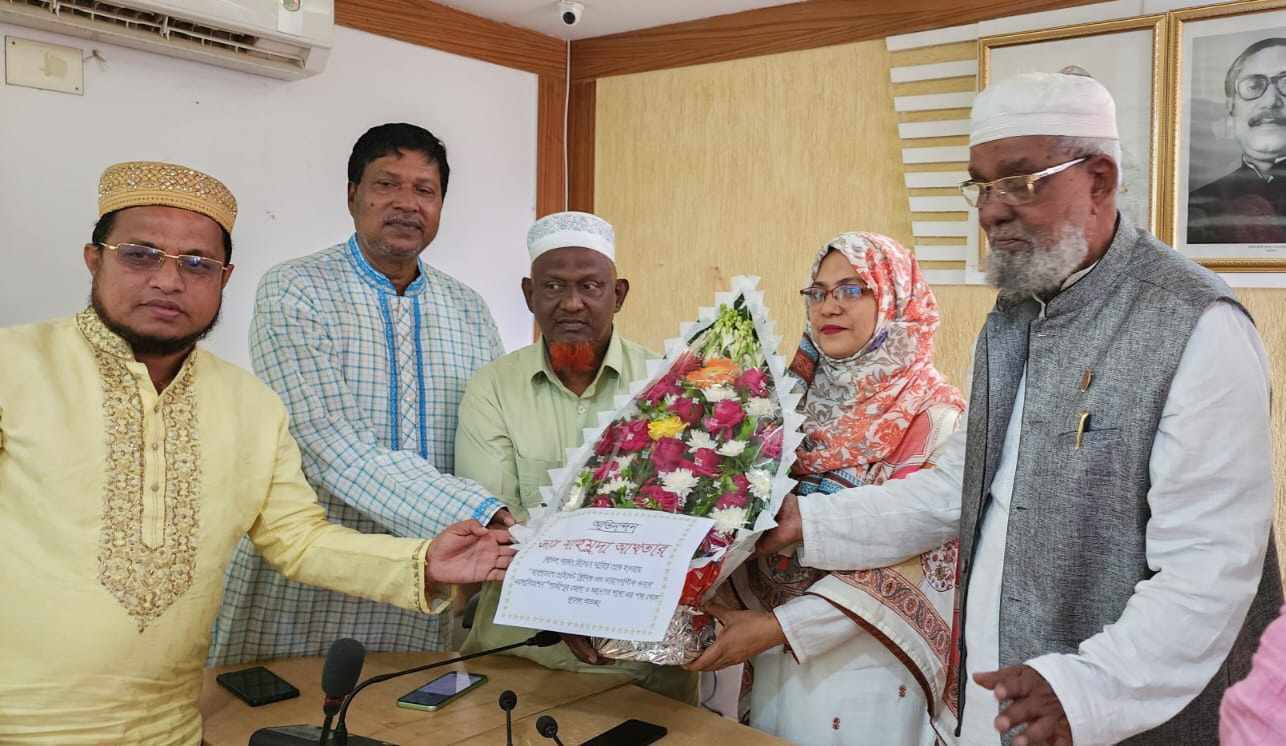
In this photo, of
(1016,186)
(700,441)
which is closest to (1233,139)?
(1016,186)

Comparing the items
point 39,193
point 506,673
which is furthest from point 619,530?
point 39,193

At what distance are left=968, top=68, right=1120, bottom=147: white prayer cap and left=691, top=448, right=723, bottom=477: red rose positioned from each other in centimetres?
75

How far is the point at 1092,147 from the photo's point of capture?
67.2 inches

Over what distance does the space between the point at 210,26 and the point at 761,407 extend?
2.49 metres

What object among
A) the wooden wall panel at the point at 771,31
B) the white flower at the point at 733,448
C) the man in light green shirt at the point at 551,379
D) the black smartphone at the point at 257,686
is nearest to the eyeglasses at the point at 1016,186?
the white flower at the point at 733,448

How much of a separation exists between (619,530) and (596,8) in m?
3.23

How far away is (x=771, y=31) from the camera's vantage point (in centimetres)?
428

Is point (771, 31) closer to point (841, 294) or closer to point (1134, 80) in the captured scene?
point (1134, 80)

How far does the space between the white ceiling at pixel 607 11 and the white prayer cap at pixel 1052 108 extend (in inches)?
105

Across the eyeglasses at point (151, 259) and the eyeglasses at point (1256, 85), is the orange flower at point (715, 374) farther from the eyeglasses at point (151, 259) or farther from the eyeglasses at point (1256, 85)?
the eyeglasses at point (1256, 85)

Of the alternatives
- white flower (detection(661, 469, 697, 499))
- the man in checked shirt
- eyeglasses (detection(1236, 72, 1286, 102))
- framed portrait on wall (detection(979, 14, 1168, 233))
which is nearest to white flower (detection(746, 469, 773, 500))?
white flower (detection(661, 469, 697, 499))

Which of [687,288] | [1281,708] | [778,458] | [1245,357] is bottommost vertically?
[1281,708]

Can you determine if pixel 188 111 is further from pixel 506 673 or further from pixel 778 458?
pixel 778 458

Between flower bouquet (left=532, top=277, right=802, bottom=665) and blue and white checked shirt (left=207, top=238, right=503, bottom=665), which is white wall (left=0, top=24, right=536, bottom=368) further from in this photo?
flower bouquet (left=532, top=277, right=802, bottom=665)
